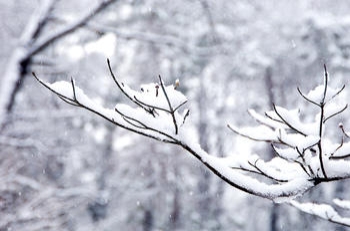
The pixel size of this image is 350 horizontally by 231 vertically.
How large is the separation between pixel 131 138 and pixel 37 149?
3.83 m

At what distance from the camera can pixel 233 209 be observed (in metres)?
12.3

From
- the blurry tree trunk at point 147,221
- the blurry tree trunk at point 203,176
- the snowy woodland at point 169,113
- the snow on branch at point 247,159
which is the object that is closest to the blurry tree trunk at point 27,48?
the snowy woodland at point 169,113

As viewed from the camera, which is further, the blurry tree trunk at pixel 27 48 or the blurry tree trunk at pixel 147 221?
the blurry tree trunk at pixel 147 221

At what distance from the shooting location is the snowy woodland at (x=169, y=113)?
Answer: 3.83 feet

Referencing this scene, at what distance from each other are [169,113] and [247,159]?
33 centimetres

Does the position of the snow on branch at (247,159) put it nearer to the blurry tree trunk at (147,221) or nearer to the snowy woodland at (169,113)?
the snowy woodland at (169,113)

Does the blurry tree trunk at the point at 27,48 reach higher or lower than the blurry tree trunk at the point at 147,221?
higher

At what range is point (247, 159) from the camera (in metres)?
1.28

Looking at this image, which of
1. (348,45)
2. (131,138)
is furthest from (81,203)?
(348,45)

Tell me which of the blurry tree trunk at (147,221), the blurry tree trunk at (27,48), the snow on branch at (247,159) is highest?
the blurry tree trunk at (27,48)

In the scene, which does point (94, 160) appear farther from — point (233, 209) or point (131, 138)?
point (233, 209)

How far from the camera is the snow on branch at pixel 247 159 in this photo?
1057mm

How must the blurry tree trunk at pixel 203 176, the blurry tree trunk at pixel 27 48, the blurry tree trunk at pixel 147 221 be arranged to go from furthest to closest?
1. the blurry tree trunk at pixel 203 176
2. the blurry tree trunk at pixel 147 221
3. the blurry tree trunk at pixel 27 48

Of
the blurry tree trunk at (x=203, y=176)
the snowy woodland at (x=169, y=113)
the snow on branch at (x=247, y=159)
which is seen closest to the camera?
the snow on branch at (x=247, y=159)
